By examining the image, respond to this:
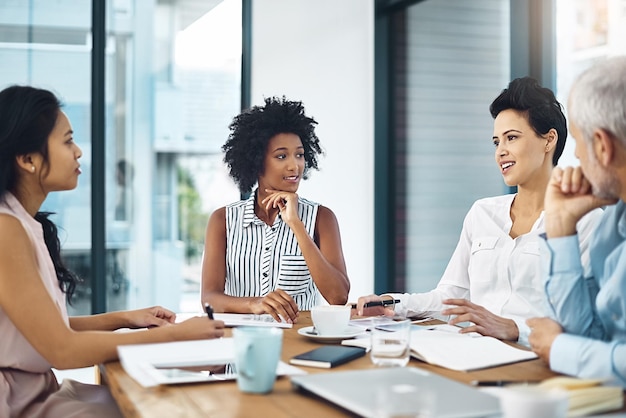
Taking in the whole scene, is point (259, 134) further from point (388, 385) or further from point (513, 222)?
point (388, 385)

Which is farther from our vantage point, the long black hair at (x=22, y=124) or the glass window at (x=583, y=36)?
the glass window at (x=583, y=36)

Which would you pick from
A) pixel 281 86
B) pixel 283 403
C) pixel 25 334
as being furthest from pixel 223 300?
pixel 281 86

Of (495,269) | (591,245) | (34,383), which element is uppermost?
(591,245)

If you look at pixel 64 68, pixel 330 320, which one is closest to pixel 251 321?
pixel 330 320

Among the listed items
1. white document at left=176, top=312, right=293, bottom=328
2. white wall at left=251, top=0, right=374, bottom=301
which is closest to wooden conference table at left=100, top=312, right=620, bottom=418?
white document at left=176, top=312, right=293, bottom=328

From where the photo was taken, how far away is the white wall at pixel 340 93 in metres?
4.55

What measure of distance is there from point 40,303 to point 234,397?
55 centimetres

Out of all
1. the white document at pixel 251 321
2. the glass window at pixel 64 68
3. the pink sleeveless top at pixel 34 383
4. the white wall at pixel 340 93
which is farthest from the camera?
the white wall at pixel 340 93

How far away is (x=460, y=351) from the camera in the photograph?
163 centimetres

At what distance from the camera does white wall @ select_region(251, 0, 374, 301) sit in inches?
179

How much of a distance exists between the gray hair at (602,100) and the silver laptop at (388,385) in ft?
2.02

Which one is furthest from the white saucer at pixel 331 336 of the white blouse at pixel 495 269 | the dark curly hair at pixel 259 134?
the dark curly hair at pixel 259 134

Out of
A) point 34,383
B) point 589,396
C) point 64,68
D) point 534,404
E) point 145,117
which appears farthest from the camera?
point 145,117

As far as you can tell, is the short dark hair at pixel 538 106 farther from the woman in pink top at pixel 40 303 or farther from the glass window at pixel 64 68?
the glass window at pixel 64 68
